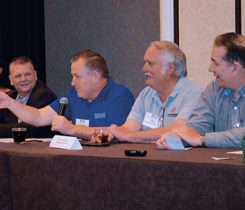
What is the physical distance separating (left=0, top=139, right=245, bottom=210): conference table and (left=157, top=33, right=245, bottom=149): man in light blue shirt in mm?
363

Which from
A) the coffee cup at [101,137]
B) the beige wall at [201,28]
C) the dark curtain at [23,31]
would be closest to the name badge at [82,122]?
the coffee cup at [101,137]

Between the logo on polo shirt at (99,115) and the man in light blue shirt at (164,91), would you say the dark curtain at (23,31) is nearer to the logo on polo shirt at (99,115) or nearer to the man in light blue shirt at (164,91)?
the logo on polo shirt at (99,115)

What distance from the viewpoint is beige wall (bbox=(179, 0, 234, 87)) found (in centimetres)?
380

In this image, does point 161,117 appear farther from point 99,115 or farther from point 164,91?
point 99,115

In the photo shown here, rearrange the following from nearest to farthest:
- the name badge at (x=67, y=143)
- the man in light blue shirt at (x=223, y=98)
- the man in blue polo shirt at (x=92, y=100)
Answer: the name badge at (x=67, y=143)
the man in light blue shirt at (x=223, y=98)
the man in blue polo shirt at (x=92, y=100)

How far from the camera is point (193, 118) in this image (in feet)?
7.87

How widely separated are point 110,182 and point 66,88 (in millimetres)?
3268

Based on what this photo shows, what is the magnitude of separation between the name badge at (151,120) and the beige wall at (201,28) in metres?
1.25

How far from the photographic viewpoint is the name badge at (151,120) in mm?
2750

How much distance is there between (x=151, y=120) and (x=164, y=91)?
215 mm

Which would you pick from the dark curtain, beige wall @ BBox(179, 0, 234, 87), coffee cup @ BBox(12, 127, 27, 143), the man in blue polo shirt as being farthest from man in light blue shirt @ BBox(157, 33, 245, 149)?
the dark curtain

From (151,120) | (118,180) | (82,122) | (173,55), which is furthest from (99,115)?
(118,180)

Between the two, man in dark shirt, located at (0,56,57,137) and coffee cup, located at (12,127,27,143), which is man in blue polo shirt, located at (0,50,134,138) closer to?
man in dark shirt, located at (0,56,57,137)

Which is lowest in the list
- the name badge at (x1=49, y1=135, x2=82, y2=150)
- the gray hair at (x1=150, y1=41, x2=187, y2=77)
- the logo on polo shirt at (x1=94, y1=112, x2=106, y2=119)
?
the name badge at (x1=49, y1=135, x2=82, y2=150)
